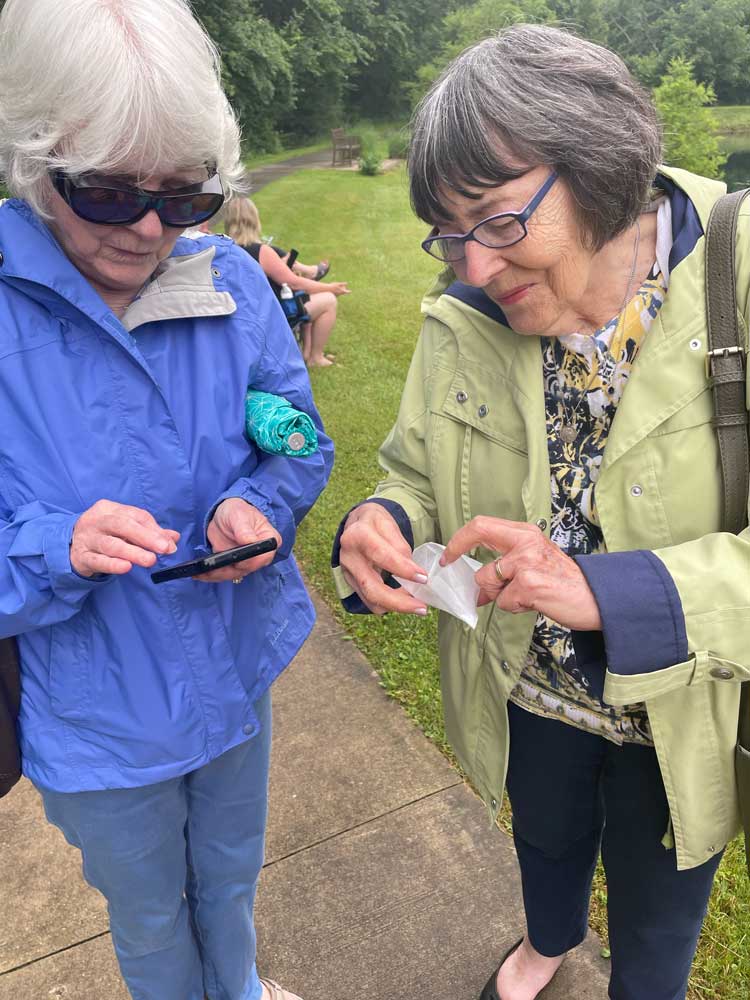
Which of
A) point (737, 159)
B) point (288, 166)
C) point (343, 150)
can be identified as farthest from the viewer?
point (737, 159)

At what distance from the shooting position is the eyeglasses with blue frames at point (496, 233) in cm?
134

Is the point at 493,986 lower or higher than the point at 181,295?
lower

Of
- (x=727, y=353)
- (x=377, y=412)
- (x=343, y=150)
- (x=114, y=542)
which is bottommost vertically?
(x=343, y=150)

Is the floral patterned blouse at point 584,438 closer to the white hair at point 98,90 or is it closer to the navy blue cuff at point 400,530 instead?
the navy blue cuff at point 400,530

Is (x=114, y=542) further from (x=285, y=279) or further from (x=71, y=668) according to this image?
(x=285, y=279)

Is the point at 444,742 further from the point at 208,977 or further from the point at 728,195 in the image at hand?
the point at 728,195

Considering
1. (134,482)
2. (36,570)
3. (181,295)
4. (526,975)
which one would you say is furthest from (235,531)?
(526,975)

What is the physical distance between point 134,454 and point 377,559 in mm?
515

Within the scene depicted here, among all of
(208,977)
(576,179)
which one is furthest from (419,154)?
(208,977)

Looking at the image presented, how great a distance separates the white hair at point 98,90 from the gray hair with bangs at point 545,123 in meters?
0.43

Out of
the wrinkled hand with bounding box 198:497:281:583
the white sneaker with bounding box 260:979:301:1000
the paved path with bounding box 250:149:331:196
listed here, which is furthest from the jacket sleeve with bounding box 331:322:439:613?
the paved path with bounding box 250:149:331:196

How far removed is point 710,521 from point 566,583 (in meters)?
0.33

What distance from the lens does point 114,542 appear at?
1.34 m

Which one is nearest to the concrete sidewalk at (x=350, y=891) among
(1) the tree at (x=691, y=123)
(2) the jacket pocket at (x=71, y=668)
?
(2) the jacket pocket at (x=71, y=668)
